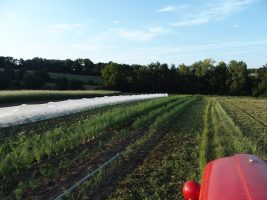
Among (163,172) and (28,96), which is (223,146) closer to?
(163,172)

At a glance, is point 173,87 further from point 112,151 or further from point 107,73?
point 112,151

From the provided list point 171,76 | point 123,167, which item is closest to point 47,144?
point 123,167

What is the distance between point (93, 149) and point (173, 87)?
6210 cm

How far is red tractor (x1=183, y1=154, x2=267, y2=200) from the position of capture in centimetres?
236

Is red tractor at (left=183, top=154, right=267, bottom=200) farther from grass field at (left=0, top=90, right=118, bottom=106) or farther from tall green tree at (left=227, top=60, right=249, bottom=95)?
tall green tree at (left=227, top=60, right=249, bottom=95)

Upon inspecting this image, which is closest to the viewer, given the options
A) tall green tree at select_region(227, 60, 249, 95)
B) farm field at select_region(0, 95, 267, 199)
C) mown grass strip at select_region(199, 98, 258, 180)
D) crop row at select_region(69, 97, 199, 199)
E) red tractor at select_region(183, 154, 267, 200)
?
red tractor at select_region(183, 154, 267, 200)

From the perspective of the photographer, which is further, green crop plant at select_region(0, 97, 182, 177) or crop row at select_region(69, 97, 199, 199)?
green crop plant at select_region(0, 97, 182, 177)

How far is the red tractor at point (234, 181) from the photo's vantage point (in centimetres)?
236

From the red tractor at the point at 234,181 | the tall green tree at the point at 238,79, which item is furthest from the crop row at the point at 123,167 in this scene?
the tall green tree at the point at 238,79

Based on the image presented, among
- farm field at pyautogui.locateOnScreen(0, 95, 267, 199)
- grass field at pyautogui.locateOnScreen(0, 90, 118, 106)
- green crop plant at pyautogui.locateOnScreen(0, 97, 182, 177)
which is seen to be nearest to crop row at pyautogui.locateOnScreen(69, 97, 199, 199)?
farm field at pyautogui.locateOnScreen(0, 95, 267, 199)

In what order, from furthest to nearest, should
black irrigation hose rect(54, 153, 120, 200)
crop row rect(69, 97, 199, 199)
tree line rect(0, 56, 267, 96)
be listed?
tree line rect(0, 56, 267, 96) < crop row rect(69, 97, 199, 199) < black irrigation hose rect(54, 153, 120, 200)

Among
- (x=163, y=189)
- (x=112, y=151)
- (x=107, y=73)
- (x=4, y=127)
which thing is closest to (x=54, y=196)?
(x=163, y=189)

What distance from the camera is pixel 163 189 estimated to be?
6.34m

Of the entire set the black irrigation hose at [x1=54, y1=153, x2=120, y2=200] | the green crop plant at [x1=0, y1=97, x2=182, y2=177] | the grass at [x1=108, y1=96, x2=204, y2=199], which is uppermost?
the green crop plant at [x1=0, y1=97, x2=182, y2=177]
